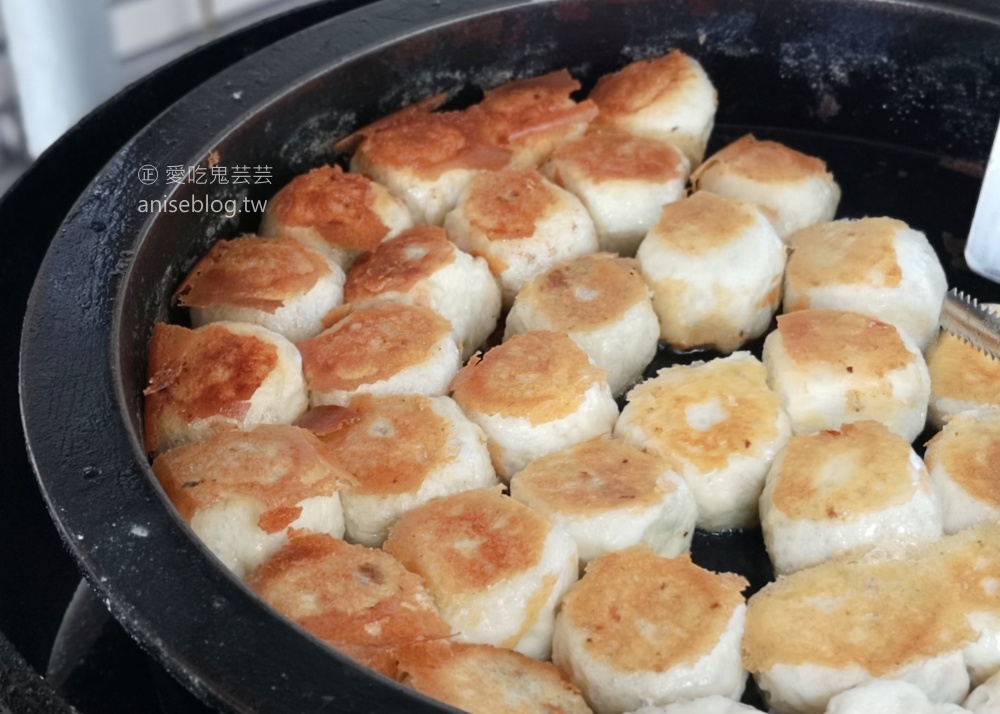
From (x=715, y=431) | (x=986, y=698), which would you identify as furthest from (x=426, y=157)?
(x=986, y=698)

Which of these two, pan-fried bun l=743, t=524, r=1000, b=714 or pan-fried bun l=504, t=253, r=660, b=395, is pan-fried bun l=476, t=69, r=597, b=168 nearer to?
pan-fried bun l=504, t=253, r=660, b=395

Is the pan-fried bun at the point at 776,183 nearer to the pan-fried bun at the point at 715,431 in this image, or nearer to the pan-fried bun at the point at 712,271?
the pan-fried bun at the point at 712,271

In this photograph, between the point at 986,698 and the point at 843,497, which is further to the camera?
the point at 843,497

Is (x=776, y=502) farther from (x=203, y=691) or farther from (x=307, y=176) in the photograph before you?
(x=307, y=176)

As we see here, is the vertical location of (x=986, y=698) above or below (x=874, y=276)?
below

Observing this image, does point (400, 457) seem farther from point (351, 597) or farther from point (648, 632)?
point (648, 632)

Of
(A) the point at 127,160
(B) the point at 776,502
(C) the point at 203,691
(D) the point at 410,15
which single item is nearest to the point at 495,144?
(D) the point at 410,15

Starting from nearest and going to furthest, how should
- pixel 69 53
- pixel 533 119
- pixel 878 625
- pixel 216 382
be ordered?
pixel 878 625 → pixel 216 382 → pixel 533 119 → pixel 69 53
